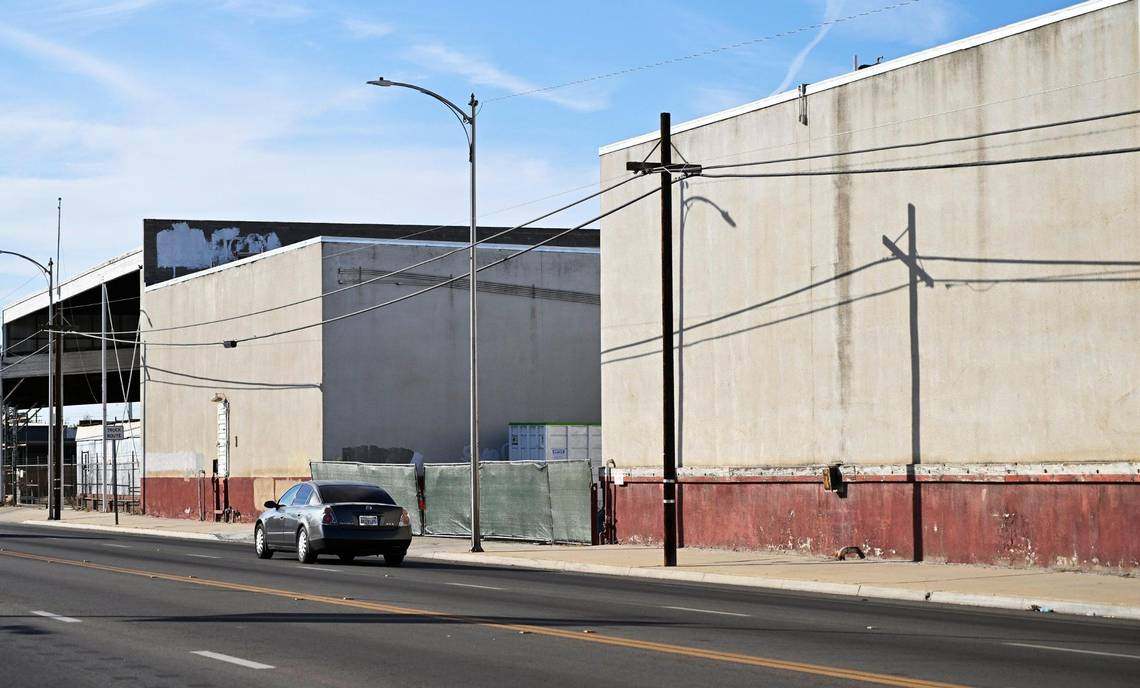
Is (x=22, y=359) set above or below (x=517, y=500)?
above

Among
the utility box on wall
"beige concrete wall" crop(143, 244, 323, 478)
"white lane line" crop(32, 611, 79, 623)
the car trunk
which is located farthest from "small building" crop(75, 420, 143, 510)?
"white lane line" crop(32, 611, 79, 623)

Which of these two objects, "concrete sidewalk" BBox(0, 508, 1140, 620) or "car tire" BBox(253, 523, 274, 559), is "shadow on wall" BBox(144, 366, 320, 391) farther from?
"car tire" BBox(253, 523, 274, 559)

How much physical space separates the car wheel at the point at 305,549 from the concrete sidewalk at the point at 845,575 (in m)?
3.70

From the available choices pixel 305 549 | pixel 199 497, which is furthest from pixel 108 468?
pixel 305 549

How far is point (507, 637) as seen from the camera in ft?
47.4

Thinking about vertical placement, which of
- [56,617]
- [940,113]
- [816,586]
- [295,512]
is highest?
[940,113]

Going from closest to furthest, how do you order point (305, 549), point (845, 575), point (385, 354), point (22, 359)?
1. point (845, 575)
2. point (305, 549)
3. point (385, 354)
4. point (22, 359)

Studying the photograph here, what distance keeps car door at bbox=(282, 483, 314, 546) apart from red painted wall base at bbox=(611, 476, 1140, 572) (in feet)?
27.7

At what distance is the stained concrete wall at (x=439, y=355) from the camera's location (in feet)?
156

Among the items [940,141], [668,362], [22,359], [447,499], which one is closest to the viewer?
[940,141]

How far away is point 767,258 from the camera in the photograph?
102 feet

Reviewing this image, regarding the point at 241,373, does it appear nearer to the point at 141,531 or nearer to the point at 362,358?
the point at 141,531

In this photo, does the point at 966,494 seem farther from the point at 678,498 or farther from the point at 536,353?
the point at 536,353

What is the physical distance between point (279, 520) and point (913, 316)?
1305 centimetres
